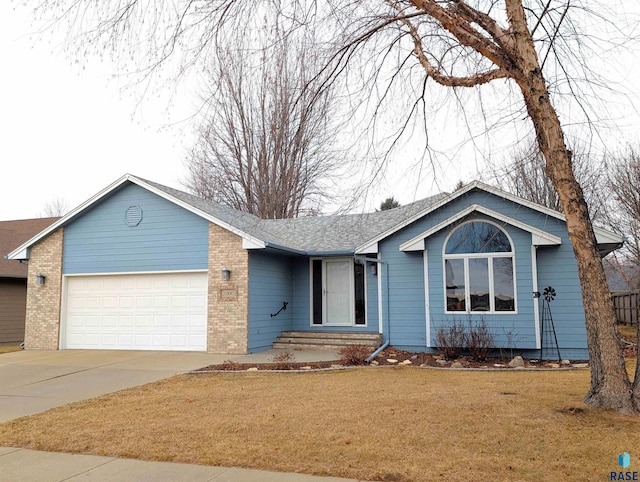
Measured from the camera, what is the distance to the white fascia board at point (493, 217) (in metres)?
12.1

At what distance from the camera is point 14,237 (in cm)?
2312

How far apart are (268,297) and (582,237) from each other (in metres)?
9.38

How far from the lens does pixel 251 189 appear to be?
93.9 ft

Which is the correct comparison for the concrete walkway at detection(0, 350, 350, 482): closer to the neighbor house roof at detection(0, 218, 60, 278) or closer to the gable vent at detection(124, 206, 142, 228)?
the gable vent at detection(124, 206, 142, 228)

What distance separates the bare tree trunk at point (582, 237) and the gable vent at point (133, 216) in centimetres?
1128

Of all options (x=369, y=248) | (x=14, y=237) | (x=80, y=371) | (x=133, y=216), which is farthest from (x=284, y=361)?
(x=14, y=237)

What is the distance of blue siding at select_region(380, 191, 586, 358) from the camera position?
40.3ft

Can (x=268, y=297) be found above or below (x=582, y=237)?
below

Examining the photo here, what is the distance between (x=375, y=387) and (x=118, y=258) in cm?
952

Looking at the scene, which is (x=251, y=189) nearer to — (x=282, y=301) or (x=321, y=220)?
(x=321, y=220)

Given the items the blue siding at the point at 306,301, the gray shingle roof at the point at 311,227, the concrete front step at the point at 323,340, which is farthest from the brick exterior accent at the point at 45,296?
Answer: the blue siding at the point at 306,301

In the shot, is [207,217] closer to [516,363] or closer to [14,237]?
[516,363]

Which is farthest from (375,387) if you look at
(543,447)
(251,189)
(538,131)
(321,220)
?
(251,189)

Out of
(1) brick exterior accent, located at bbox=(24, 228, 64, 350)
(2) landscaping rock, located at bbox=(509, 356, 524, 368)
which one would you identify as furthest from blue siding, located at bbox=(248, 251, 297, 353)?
(2) landscaping rock, located at bbox=(509, 356, 524, 368)
